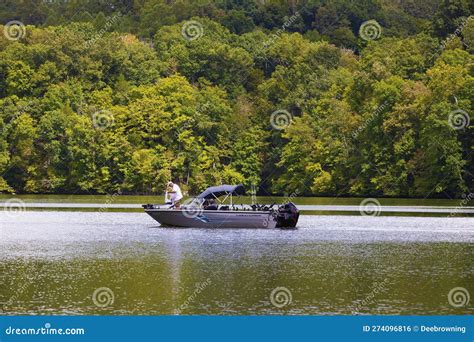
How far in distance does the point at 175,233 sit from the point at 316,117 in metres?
66.5

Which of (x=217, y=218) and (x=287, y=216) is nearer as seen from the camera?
(x=217, y=218)

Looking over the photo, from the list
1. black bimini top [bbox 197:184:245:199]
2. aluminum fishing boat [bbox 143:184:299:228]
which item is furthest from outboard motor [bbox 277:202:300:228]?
black bimini top [bbox 197:184:245:199]

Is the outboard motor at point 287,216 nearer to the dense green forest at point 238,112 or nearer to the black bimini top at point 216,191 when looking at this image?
the black bimini top at point 216,191

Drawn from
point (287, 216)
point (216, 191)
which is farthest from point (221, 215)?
point (287, 216)

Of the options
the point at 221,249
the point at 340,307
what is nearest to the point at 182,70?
the point at 221,249

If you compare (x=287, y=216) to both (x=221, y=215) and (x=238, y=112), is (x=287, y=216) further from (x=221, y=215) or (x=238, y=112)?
(x=238, y=112)

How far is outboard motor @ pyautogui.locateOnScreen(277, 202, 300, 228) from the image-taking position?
2435 inches

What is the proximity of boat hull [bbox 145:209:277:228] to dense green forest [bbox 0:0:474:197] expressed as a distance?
140ft

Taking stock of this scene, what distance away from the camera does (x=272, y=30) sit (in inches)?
6718

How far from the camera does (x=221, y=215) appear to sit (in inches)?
2402

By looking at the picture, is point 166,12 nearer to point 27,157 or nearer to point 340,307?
point 27,157

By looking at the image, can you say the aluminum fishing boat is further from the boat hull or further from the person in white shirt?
the person in white shirt

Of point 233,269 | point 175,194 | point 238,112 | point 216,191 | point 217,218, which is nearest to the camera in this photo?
point 233,269

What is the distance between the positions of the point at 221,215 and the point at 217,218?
1.23ft
